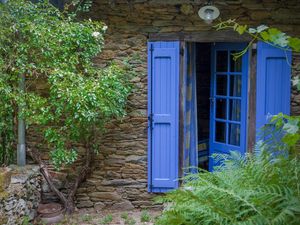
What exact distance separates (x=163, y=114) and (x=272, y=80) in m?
1.27

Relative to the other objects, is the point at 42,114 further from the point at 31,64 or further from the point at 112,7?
the point at 112,7

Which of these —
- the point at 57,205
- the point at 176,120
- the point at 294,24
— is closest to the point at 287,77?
the point at 294,24

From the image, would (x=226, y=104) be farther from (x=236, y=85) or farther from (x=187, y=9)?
(x=187, y=9)

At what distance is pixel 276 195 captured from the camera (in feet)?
4.36

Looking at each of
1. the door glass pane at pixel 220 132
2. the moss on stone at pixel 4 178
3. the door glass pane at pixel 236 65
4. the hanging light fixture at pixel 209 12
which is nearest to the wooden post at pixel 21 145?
the moss on stone at pixel 4 178

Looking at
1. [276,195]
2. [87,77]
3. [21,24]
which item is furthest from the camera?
[87,77]

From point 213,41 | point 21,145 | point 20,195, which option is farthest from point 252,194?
point 21,145

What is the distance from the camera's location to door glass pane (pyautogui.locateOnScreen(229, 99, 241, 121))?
4.89m

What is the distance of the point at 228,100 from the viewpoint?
500 cm

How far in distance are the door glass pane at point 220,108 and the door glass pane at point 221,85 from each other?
10 cm

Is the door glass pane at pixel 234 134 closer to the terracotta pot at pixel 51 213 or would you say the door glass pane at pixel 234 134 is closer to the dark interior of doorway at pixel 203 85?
the dark interior of doorway at pixel 203 85

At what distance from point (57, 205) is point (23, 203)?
660 mm

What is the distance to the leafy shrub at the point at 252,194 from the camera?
1305mm

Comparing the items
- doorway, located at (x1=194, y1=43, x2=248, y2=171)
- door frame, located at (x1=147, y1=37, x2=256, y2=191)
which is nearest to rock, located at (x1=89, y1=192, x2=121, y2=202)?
door frame, located at (x1=147, y1=37, x2=256, y2=191)
